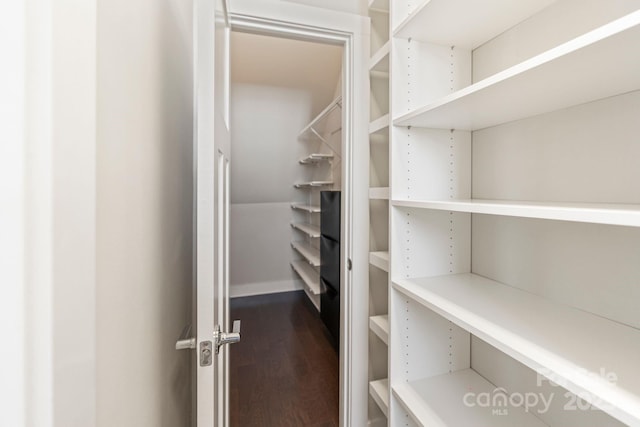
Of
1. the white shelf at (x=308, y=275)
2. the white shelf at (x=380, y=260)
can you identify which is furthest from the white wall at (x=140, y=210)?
the white shelf at (x=308, y=275)

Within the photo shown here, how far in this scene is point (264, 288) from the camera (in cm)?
391

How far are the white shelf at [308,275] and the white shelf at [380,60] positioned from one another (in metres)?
2.15

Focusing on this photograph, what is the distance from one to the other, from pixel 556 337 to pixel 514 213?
12.7 inches

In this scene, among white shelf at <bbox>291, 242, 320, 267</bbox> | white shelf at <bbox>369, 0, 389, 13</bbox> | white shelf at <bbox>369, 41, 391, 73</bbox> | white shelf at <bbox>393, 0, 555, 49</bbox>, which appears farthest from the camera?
white shelf at <bbox>291, 242, 320, 267</bbox>

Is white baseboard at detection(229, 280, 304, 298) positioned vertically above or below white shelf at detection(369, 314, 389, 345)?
below

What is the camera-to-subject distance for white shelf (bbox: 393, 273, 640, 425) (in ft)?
1.73

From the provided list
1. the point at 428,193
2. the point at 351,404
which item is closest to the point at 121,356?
the point at 428,193

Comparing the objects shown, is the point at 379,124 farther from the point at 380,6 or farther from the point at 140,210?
the point at 140,210

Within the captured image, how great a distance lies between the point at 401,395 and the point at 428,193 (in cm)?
76

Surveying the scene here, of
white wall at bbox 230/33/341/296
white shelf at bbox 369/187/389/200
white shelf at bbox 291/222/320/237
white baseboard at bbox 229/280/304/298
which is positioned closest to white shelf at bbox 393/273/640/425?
white shelf at bbox 369/187/389/200

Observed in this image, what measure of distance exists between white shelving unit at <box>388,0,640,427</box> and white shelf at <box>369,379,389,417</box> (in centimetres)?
18

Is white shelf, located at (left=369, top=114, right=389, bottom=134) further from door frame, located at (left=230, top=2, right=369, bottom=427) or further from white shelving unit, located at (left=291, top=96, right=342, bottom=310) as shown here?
white shelving unit, located at (left=291, top=96, right=342, bottom=310)

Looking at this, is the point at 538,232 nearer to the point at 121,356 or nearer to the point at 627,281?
the point at 627,281

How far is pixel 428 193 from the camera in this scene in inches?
45.8
